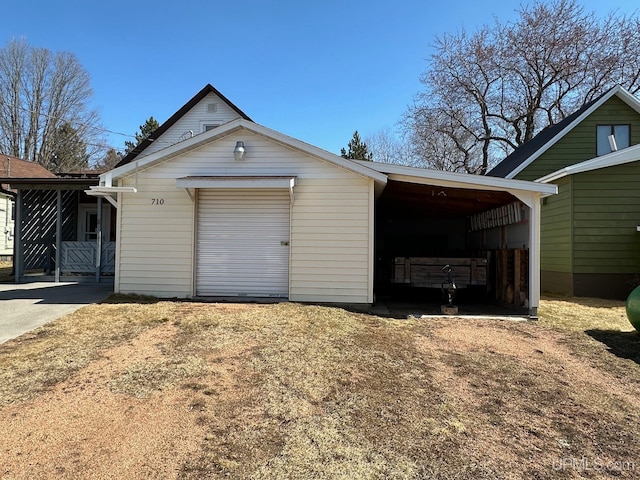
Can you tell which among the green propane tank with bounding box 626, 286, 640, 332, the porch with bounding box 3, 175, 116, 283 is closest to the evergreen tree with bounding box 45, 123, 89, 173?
the porch with bounding box 3, 175, 116, 283

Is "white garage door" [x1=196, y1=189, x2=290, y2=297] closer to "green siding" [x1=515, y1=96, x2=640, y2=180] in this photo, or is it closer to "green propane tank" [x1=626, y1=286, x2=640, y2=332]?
"green propane tank" [x1=626, y1=286, x2=640, y2=332]

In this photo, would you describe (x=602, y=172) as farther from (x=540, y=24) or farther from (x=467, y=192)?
(x=540, y=24)

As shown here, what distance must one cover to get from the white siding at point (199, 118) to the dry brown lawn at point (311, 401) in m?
9.97

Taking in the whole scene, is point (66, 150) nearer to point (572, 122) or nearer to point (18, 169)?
point (18, 169)

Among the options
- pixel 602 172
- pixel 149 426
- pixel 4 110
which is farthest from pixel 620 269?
pixel 4 110

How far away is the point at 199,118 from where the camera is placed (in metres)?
14.5

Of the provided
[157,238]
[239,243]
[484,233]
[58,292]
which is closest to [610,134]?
[484,233]

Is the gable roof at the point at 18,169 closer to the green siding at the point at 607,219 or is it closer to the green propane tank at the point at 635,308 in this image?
the green siding at the point at 607,219

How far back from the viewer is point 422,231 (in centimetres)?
1544

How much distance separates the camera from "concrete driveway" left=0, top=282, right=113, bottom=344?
5785 millimetres

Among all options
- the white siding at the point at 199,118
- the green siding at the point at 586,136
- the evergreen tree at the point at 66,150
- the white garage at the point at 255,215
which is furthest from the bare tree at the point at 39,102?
the green siding at the point at 586,136

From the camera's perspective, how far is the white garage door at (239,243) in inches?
314

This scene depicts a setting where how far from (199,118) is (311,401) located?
13.5m

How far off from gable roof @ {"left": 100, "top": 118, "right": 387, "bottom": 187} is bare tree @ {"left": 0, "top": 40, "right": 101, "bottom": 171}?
2539cm
